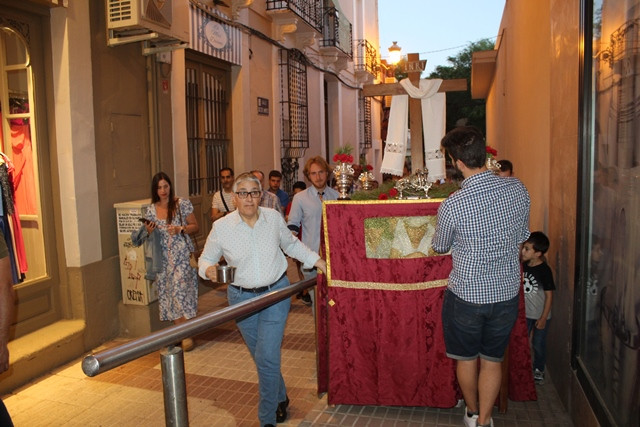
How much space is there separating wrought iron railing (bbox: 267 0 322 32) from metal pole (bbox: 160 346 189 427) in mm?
10079

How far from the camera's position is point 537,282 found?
430 centimetres

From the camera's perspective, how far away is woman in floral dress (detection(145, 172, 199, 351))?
5754mm

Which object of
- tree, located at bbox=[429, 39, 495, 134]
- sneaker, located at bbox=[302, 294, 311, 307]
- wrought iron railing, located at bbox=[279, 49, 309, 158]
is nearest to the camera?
sneaker, located at bbox=[302, 294, 311, 307]

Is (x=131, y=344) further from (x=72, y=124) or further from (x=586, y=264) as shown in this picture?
(x=72, y=124)

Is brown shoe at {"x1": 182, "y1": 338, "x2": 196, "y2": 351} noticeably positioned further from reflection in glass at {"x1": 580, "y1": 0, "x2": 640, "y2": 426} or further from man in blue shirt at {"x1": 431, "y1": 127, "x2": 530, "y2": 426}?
reflection in glass at {"x1": 580, "y1": 0, "x2": 640, "y2": 426}

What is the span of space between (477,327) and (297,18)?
9.85 meters

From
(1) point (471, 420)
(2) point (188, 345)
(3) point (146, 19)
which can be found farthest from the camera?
(3) point (146, 19)

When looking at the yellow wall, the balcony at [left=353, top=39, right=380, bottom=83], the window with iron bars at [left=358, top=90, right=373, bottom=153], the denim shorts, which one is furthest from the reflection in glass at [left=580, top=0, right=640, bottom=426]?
the window with iron bars at [left=358, top=90, right=373, bottom=153]

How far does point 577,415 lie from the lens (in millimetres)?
3619

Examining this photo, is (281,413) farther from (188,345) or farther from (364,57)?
(364,57)

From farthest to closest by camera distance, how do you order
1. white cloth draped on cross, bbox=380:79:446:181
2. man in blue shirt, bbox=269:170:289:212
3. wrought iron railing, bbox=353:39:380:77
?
1. wrought iron railing, bbox=353:39:380:77
2. man in blue shirt, bbox=269:170:289:212
3. white cloth draped on cross, bbox=380:79:446:181

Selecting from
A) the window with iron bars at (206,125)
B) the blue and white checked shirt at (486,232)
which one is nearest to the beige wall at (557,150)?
the blue and white checked shirt at (486,232)

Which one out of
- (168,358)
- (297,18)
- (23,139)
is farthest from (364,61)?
(168,358)

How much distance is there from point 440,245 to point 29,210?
458 centimetres
